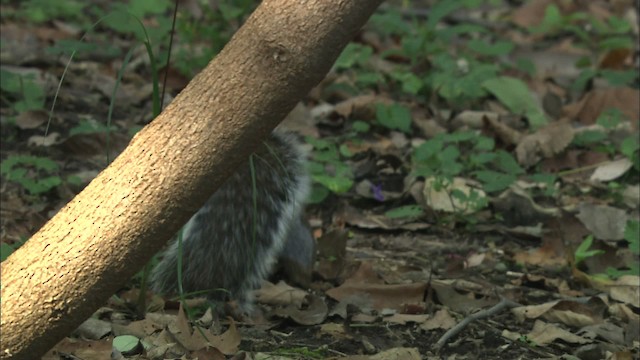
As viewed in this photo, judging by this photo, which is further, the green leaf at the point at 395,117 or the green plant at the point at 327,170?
the green leaf at the point at 395,117

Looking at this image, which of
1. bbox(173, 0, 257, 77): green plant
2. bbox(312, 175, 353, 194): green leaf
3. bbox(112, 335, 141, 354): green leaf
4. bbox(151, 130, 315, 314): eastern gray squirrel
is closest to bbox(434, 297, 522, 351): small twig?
bbox(151, 130, 315, 314): eastern gray squirrel

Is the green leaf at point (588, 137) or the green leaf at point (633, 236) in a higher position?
the green leaf at point (588, 137)

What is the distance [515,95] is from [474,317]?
2622mm

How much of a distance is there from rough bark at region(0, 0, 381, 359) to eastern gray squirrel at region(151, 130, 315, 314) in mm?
1072

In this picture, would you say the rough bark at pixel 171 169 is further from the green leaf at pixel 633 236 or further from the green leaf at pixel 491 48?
the green leaf at pixel 491 48

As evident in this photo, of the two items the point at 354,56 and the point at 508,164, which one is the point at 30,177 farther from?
the point at 354,56

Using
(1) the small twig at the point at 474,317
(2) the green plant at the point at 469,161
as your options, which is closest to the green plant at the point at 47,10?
(2) the green plant at the point at 469,161

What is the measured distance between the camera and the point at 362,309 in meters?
3.44

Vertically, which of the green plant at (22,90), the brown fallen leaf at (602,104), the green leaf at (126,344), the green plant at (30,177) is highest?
the green plant at (22,90)

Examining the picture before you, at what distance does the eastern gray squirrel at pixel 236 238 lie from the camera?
336 centimetres

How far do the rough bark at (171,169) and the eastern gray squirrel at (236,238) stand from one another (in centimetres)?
107

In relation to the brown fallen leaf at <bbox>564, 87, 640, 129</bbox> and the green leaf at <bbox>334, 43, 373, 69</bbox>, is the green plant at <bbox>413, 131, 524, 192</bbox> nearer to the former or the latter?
the brown fallen leaf at <bbox>564, 87, 640, 129</bbox>

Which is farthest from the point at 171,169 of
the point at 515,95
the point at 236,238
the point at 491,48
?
the point at 491,48

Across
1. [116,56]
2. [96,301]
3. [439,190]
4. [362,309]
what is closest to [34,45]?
[116,56]
